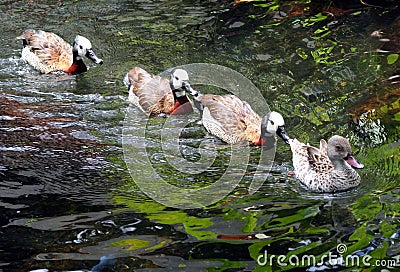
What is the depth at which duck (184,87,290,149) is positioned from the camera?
27.4 ft

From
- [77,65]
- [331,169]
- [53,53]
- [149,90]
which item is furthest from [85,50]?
[331,169]

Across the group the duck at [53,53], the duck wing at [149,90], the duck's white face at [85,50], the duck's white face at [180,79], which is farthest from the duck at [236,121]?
the duck at [53,53]

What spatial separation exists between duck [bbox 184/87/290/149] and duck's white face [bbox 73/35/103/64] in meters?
1.92

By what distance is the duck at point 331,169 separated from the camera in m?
7.06

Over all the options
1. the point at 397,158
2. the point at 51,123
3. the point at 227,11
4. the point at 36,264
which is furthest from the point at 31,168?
the point at 227,11

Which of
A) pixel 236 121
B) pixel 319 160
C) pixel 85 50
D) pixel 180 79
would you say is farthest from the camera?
pixel 85 50

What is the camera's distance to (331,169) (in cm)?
723

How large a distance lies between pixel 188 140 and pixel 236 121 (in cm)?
77

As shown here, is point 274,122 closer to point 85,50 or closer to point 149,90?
point 149,90

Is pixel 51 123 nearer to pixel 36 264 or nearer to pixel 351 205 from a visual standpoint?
pixel 36 264

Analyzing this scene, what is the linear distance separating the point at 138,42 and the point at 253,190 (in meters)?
5.01

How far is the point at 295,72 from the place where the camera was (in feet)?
32.6

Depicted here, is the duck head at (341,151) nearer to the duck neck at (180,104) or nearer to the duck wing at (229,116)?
the duck wing at (229,116)

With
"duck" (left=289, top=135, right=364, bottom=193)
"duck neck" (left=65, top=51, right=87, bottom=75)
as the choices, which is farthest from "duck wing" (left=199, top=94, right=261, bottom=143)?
"duck neck" (left=65, top=51, right=87, bottom=75)
